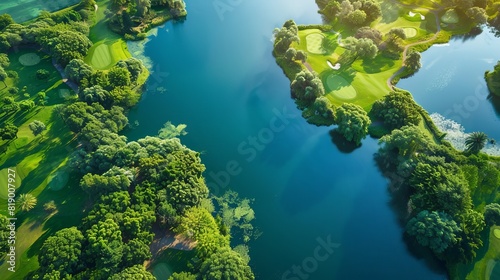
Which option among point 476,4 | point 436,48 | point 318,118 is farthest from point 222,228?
point 476,4

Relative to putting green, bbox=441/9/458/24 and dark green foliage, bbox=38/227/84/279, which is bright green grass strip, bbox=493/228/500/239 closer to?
dark green foliage, bbox=38/227/84/279

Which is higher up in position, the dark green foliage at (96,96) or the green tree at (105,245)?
the dark green foliage at (96,96)

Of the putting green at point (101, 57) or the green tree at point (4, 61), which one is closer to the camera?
the green tree at point (4, 61)

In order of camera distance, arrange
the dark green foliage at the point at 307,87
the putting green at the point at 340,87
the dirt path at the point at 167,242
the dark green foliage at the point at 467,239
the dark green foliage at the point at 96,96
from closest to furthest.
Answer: the dark green foliage at the point at 467,239
the dirt path at the point at 167,242
the dark green foliage at the point at 96,96
the dark green foliage at the point at 307,87
the putting green at the point at 340,87

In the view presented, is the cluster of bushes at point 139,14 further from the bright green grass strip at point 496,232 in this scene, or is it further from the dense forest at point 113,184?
the bright green grass strip at point 496,232

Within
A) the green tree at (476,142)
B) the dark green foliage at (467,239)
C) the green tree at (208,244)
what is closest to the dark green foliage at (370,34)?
the green tree at (476,142)

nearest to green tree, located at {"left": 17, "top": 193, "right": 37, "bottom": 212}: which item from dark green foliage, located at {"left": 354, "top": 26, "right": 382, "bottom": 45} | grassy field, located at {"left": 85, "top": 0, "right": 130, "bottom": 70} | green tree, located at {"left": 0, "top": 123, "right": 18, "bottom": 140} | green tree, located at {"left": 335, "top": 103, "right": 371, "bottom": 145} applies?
green tree, located at {"left": 0, "top": 123, "right": 18, "bottom": 140}

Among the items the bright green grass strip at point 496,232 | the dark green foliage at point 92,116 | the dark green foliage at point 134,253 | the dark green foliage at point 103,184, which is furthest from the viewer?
the dark green foliage at point 92,116
